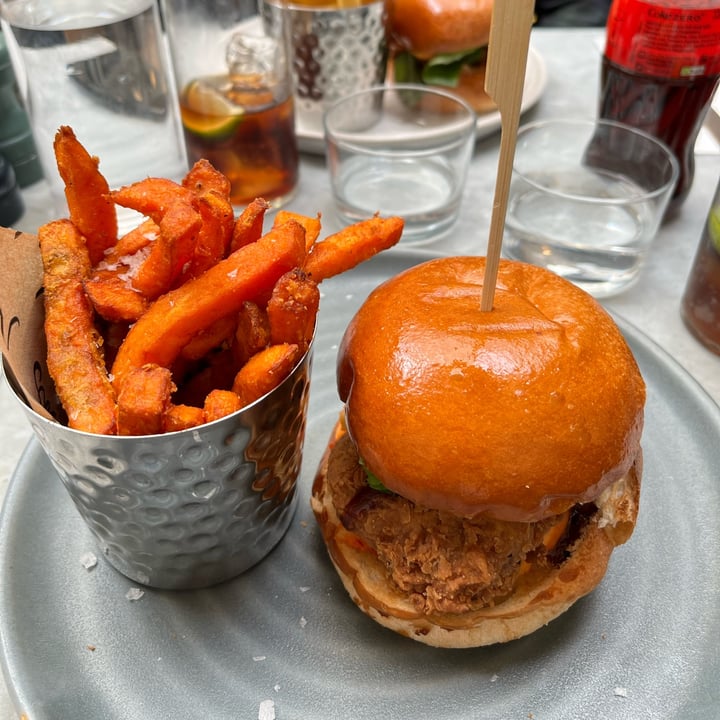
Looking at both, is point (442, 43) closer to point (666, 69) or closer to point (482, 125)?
point (482, 125)

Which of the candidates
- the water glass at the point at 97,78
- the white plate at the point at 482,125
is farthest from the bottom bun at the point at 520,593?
the white plate at the point at 482,125

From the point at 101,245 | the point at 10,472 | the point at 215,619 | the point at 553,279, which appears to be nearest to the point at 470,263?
the point at 553,279

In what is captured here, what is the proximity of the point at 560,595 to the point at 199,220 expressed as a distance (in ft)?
2.41

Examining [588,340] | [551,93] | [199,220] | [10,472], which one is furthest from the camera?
[551,93]

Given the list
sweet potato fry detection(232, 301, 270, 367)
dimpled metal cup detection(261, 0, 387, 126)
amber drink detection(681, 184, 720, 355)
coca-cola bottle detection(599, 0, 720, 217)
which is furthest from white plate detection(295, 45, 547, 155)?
sweet potato fry detection(232, 301, 270, 367)

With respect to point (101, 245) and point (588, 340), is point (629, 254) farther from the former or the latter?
point (101, 245)

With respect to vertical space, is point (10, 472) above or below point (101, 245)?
below

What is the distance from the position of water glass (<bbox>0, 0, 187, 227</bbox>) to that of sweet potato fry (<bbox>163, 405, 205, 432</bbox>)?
125 centimetres

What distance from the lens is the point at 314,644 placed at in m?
1.11

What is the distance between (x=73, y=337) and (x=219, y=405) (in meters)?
0.22

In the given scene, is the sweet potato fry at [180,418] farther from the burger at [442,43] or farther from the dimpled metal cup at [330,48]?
the burger at [442,43]

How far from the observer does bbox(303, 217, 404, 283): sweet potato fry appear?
41.3 inches

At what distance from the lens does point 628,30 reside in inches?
72.1

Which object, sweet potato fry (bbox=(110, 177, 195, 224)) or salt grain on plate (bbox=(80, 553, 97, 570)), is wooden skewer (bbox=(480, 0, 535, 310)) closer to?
sweet potato fry (bbox=(110, 177, 195, 224))
